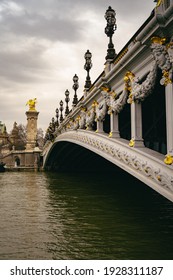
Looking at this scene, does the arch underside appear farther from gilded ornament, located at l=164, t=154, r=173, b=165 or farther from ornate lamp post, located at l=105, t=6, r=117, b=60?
ornate lamp post, located at l=105, t=6, r=117, b=60

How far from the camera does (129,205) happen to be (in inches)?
425

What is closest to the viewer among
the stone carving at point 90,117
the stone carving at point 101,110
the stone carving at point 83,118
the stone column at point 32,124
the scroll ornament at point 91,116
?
the stone carving at point 101,110

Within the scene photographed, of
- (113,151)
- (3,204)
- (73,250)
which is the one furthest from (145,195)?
(73,250)

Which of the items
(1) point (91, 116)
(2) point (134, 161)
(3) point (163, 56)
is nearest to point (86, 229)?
(2) point (134, 161)

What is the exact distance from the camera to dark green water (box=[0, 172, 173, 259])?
5.63m

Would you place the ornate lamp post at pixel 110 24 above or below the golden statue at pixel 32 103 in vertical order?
below

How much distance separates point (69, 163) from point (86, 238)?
2713cm

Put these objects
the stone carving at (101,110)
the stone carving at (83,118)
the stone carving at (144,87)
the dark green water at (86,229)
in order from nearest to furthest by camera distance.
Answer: the dark green water at (86,229) → the stone carving at (144,87) → the stone carving at (101,110) → the stone carving at (83,118)

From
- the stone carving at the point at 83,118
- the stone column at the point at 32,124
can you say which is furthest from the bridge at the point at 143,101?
the stone column at the point at 32,124

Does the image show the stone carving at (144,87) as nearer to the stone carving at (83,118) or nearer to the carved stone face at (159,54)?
the carved stone face at (159,54)

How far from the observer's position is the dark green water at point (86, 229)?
5633mm

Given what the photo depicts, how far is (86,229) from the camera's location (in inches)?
289

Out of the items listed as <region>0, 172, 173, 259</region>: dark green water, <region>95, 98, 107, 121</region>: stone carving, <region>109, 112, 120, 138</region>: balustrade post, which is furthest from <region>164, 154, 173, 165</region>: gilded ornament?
<region>95, 98, 107, 121</region>: stone carving
